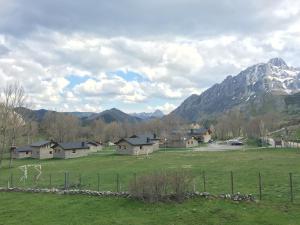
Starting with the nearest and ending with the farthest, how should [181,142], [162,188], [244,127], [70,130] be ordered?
[162,188]
[181,142]
[70,130]
[244,127]

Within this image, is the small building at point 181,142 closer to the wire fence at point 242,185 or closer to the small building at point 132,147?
the small building at point 132,147

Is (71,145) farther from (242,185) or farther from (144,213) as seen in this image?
(144,213)

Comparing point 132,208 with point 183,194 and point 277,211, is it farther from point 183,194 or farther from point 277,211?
point 277,211

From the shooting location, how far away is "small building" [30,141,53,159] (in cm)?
9869

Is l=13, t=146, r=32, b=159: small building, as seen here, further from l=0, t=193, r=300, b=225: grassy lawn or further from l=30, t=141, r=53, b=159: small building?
l=0, t=193, r=300, b=225: grassy lawn

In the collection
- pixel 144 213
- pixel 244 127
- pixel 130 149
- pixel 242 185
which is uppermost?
pixel 244 127

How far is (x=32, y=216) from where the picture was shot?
947 inches

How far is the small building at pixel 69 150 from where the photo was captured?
95.9 m

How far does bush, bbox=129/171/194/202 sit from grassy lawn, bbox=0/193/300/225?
2.33ft

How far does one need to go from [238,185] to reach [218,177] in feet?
20.8

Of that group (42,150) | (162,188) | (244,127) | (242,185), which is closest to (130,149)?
(42,150)

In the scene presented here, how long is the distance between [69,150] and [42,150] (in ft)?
26.9

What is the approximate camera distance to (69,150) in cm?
9656

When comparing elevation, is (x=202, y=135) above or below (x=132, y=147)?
above
